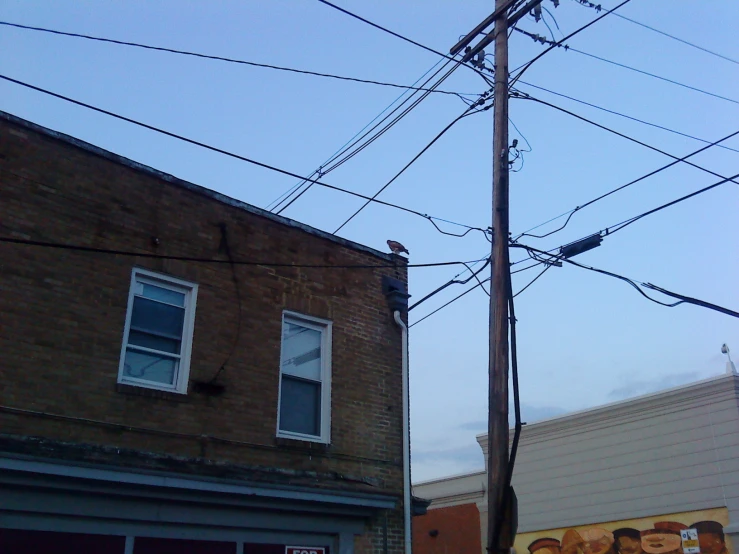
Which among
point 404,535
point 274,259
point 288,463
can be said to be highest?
point 274,259

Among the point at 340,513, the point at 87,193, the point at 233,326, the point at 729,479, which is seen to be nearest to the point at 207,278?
the point at 233,326

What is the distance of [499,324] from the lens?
27.3ft

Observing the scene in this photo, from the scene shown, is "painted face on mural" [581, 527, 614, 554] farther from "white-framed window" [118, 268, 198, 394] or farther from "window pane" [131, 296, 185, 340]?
"window pane" [131, 296, 185, 340]

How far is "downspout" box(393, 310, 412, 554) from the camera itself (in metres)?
10.3

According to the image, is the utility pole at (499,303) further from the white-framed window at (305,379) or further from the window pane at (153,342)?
the window pane at (153,342)

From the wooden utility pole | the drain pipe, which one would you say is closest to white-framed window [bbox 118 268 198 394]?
the drain pipe

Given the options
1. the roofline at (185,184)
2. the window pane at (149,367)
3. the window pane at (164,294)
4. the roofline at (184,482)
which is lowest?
the roofline at (184,482)

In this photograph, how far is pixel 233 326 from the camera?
9.59 metres

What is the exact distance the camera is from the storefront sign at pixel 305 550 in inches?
360

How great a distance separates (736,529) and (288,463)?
1086 centimetres

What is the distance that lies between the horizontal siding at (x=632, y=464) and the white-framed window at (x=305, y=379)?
33.5 ft

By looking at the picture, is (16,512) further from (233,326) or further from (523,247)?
(523,247)

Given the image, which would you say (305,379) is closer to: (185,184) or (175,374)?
(175,374)

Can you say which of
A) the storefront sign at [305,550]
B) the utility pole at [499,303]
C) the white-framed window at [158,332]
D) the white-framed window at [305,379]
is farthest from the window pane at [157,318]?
the utility pole at [499,303]
